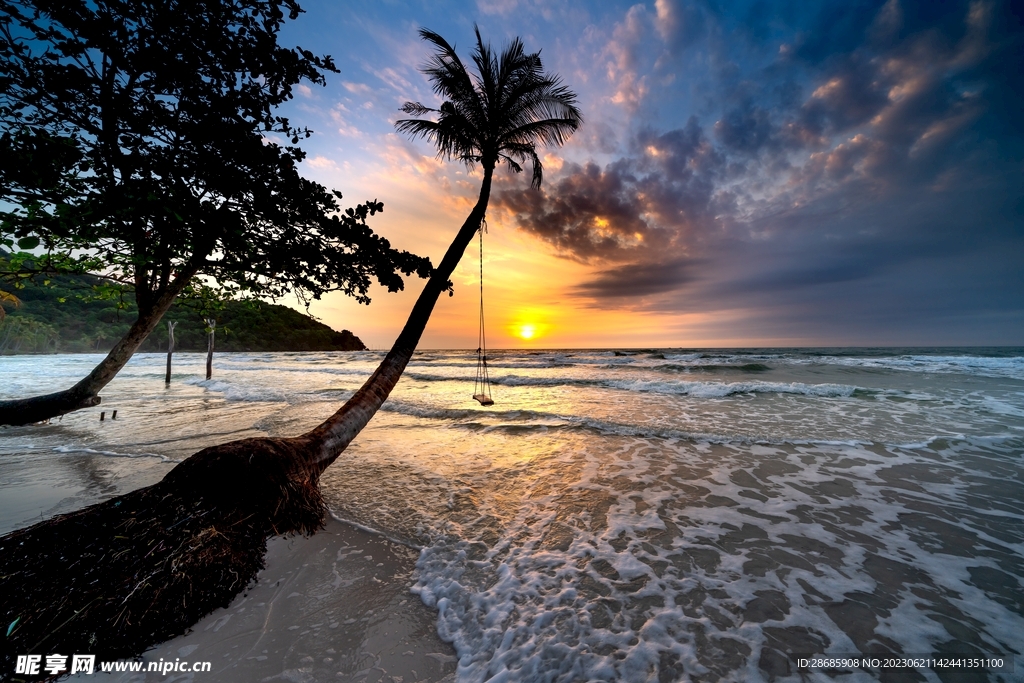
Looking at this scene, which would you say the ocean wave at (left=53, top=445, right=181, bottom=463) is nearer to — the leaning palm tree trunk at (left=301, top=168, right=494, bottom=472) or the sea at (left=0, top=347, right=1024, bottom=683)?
the sea at (left=0, top=347, right=1024, bottom=683)

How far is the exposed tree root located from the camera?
7.21ft

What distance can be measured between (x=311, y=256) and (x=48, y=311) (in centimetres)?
8754

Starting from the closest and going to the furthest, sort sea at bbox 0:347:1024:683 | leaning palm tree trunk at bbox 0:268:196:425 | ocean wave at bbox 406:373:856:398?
sea at bbox 0:347:1024:683
leaning palm tree trunk at bbox 0:268:196:425
ocean wave at bbox 406:373:856:398

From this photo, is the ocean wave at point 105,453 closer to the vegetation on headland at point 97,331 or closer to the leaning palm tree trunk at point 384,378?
the leaning palm tree trunk at point 384,378

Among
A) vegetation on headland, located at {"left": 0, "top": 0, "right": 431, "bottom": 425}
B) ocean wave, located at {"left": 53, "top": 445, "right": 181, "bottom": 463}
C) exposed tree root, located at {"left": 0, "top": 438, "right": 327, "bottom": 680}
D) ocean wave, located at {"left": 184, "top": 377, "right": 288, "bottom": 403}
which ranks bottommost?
ocean wave, located at {"left": 53, "top": 445, "right": 181, "bottom": 463}

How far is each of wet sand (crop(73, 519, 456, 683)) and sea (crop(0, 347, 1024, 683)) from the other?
0.88 ft

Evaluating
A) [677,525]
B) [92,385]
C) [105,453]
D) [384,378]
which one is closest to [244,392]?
[105,453]

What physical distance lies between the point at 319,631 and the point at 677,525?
414 centimetres

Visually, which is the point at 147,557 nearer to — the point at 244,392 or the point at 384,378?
the point at 384,378

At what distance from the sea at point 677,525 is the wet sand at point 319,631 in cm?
27

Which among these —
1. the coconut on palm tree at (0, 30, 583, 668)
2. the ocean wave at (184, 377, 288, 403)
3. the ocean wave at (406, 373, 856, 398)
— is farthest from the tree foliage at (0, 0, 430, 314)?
the ocean wave at (406, 373, 856, 398)

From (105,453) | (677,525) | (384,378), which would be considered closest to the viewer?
(677,525)

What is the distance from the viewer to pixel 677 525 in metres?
4.48

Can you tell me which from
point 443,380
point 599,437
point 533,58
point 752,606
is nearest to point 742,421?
point 599,437
